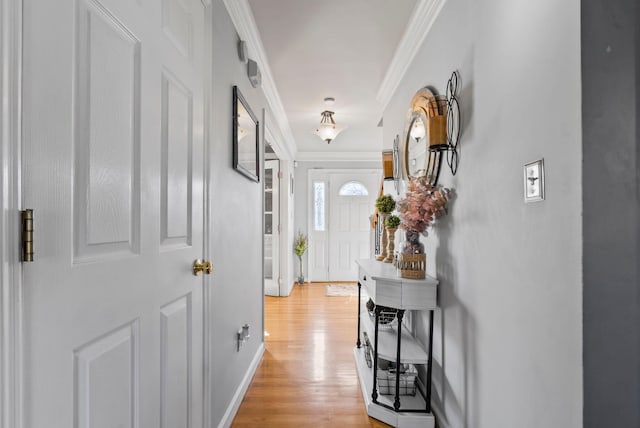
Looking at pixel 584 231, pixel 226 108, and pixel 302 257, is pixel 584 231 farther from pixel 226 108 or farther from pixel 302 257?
pixel 302 257

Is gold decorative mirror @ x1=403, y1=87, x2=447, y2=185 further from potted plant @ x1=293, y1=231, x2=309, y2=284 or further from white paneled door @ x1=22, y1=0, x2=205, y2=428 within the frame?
potted plant @ x1=293, y1=231, x2=309, y2=284

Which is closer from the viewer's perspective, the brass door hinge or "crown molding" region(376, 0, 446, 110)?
the brass door hinge

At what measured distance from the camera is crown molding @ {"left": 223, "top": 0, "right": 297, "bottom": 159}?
199 cm

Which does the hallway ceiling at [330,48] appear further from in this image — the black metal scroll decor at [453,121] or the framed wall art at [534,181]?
the framed wall art at [534,181]

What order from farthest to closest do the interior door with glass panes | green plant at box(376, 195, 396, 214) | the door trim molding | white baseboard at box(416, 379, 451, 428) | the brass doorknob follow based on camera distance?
the interior door with glass panes → green plant at box(376, 195, 396, 214) → white baseboard at box(416, 379, 451, 428) → the brass doorknob → the door trim molding

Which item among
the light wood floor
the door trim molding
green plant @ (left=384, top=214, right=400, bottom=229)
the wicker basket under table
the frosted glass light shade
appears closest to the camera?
the door trim molding

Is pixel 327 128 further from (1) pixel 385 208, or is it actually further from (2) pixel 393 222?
(2) pixel 393 222

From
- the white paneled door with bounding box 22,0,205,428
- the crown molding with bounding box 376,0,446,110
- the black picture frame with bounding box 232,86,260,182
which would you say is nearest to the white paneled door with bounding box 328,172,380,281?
the crown molding with bounding box 376,0,446,110

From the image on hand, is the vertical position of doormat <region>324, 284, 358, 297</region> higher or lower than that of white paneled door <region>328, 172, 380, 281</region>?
lower

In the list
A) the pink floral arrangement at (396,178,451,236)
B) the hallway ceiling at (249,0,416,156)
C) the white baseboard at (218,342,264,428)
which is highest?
A: the hallway ceiling at (249,0,416,156)

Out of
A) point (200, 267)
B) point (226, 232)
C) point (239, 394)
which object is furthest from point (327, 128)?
point (200, 267)

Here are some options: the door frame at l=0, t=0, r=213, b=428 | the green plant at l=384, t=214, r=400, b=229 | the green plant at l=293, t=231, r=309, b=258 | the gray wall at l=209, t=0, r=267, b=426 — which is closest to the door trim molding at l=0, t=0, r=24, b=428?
the door frame at l=0, t=0, r=213, b=428

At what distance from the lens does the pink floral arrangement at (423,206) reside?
6.19 ft

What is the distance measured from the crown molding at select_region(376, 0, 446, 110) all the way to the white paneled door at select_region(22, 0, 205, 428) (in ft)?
4.55
